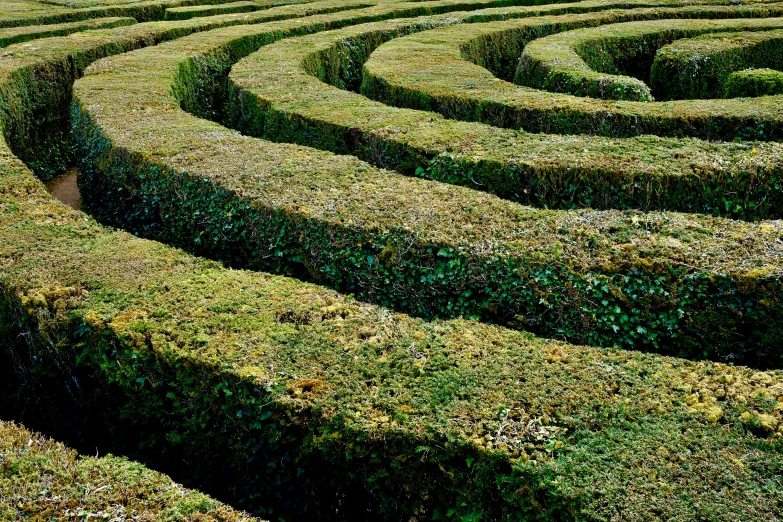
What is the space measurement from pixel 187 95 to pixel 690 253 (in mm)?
12639

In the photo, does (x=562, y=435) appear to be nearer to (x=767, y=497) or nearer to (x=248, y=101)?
Result: (x=767, y=497)

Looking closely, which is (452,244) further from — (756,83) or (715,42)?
(715,42)

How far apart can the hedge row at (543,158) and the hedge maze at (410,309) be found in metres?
0.04

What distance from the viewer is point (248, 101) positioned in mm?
13148

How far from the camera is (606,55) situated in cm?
1870

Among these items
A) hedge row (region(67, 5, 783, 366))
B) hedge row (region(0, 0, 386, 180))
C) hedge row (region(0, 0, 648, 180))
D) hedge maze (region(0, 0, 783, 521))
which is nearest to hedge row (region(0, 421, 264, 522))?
hedge maze (region(0, 0, 783, 521))

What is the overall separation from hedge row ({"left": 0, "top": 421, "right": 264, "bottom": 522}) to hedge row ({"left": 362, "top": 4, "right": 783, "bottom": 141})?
29.6ft

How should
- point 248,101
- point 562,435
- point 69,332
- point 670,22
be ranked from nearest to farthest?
point 562,435
point 69,332
point 248,101
point 670,22

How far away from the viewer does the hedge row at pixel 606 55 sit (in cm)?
1376

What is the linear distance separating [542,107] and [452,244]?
5.40m

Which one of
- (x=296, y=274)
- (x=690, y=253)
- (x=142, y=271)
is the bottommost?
(x=296, y=274)

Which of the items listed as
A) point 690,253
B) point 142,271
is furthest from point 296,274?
point 690,253

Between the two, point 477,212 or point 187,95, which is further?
point 187,95

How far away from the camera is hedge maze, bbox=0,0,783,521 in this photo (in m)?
4.60
